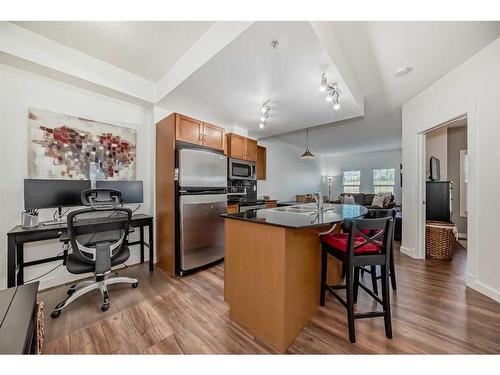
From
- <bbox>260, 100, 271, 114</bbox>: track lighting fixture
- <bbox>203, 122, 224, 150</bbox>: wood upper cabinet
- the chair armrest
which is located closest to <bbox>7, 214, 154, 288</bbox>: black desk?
the chair armrest

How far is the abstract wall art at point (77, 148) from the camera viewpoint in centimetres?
216

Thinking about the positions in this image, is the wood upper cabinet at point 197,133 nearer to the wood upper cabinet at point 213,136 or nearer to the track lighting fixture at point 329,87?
the wood upper cabinet at point 213,136

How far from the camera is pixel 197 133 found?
9.29ft

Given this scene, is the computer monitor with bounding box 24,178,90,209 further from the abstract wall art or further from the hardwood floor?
the hardwood floor

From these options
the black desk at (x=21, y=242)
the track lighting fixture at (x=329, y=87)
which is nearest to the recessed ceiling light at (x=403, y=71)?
the track lighting fixture at (x=329, y=87)

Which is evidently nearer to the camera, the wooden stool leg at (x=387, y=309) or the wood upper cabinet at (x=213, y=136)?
the wooden stool leg at (x=387, y=309)

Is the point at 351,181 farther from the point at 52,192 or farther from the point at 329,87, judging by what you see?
the point at 52,192

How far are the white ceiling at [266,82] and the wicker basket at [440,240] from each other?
2199mm

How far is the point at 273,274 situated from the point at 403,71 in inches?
115

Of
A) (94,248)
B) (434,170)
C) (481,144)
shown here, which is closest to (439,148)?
(434,170)
